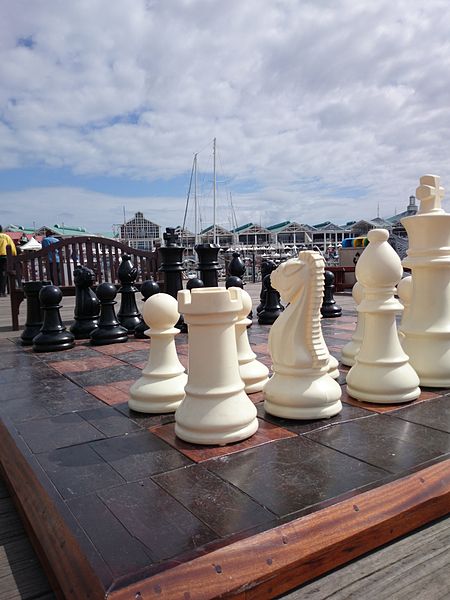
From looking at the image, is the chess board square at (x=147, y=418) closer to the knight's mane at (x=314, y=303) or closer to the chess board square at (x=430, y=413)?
the knight's mane at (x=314, y=303)

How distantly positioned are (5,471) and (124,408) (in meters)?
0.59

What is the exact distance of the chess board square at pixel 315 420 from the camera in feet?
6.36

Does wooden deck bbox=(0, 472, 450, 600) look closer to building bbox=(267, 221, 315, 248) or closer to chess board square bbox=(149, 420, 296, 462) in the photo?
chess board square bbox=(149, 420, 296, 462)

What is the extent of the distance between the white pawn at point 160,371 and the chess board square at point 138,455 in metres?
0.25

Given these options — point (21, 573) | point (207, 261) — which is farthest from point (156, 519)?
point (207, 261)

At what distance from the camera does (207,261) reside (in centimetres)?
487

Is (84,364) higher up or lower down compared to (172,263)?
lower down

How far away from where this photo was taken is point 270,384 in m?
2.13

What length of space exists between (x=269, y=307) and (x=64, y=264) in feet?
8.49

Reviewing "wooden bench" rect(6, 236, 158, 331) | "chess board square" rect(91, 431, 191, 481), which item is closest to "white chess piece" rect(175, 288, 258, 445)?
"chess board square" rect(91, 431, 191, 481)

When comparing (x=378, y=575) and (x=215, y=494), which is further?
(x=215, y=494)

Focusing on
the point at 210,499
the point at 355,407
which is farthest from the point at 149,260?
the point at 210,499

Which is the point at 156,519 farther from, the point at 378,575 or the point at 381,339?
the point at 381,339

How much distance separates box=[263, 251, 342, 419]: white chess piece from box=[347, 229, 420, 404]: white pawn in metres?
0.25
